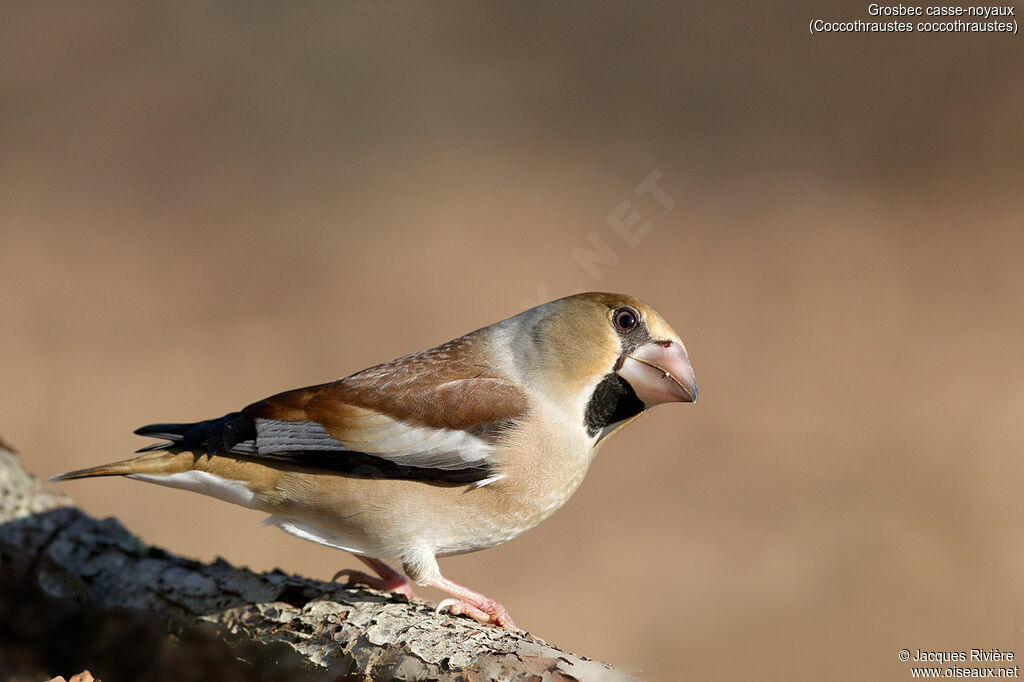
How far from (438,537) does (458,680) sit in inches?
14.2

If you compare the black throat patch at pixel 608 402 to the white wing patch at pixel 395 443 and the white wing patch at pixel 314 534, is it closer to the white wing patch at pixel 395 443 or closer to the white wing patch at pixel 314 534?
the white wing patch at pixel 395 443

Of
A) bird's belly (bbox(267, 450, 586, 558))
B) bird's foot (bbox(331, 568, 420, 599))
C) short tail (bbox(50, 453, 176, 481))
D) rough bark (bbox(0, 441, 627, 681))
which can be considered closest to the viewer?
rough bark (bbox(0, 441, 627, 681))

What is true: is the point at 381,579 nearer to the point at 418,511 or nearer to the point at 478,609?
the point at 478,609

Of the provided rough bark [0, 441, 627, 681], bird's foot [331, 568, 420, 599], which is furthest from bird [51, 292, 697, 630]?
bird's foot [331, 568, 420, 599]

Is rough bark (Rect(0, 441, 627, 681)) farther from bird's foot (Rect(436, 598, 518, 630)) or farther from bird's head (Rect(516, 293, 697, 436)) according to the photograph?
bird's head (Rect(516, 293, 697, 436))

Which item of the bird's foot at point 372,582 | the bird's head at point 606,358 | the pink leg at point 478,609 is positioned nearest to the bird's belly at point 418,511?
the pink leg at point 478,609

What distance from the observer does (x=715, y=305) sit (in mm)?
5941

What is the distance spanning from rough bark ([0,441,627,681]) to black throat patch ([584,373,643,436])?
0.57 m

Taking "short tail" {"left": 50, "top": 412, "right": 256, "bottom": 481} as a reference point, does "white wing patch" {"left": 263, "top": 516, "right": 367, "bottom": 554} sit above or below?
below

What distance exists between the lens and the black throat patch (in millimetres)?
2311

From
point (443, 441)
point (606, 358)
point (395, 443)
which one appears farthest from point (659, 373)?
point (395, 443)

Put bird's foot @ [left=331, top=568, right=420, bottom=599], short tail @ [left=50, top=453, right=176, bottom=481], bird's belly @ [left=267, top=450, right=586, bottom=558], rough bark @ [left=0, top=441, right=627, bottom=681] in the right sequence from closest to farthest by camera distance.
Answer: rough bark @ [left=0, top=441, right=627, bottom=681] < bird's belly @ [left=267, top=450, right=586, bottom=558] < short tail @ [left=50, top=453, right=176, bottom=481] < bird's foot @ [left=331, top=568, right=420, bottom=599]

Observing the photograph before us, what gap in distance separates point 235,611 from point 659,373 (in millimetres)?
1291

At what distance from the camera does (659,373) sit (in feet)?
7.39
